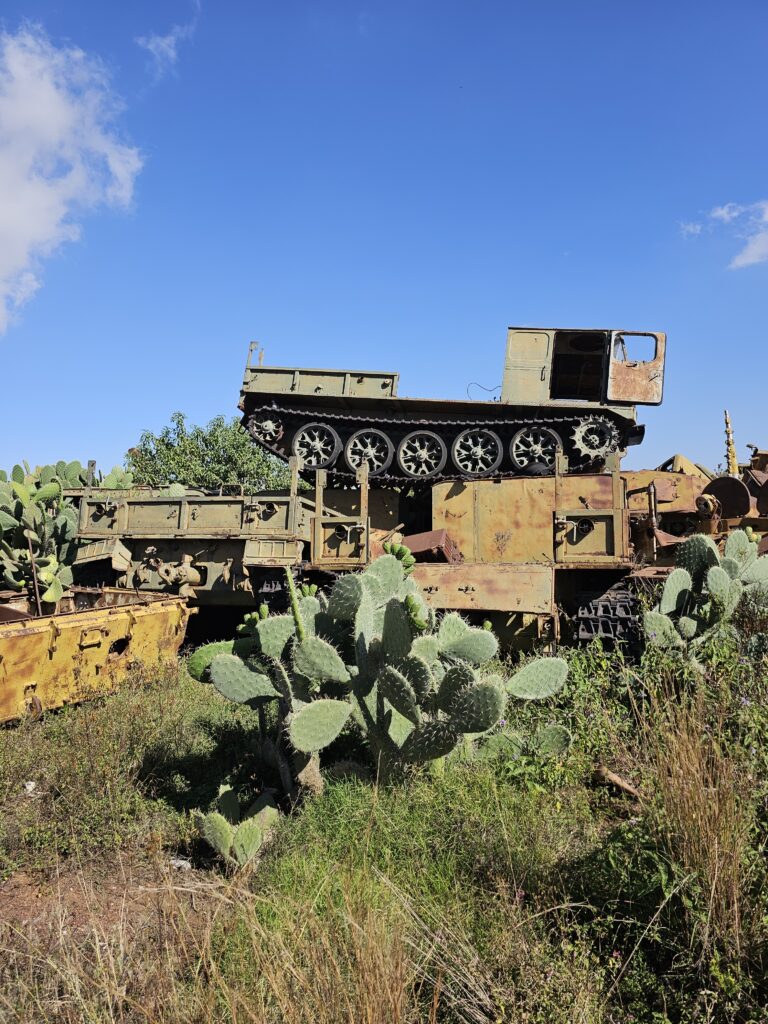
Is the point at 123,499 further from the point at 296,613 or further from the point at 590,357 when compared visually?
the point at 590,357

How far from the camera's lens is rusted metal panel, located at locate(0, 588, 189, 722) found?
20.0 feet

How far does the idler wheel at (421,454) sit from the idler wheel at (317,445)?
1232mm

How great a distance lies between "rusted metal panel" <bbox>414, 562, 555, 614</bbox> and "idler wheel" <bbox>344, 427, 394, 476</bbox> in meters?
5.23

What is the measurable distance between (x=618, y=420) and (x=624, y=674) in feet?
30.8

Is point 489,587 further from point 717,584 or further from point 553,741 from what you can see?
point 553,741

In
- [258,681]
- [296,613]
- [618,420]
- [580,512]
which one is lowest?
[258,681]

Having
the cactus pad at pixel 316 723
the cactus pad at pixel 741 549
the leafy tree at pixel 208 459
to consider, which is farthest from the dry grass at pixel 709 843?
the leafy tree at pixel 208 459

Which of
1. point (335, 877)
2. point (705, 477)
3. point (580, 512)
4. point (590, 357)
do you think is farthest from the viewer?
point (590, 357)

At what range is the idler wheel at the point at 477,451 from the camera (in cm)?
Result: 1362

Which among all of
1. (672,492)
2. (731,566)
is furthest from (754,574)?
(672,492)

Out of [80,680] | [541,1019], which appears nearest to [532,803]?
[541,1019]

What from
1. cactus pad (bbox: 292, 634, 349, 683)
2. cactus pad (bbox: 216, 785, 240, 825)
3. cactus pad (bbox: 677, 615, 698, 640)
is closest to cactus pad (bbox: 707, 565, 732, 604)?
cactus pad (bbox: 677, 615, 698, 640)

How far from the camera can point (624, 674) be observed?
5.35 meters

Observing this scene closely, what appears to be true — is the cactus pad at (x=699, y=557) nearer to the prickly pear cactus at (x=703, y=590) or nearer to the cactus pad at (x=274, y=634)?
the prickly pear cactus at (x=703, y=590)
